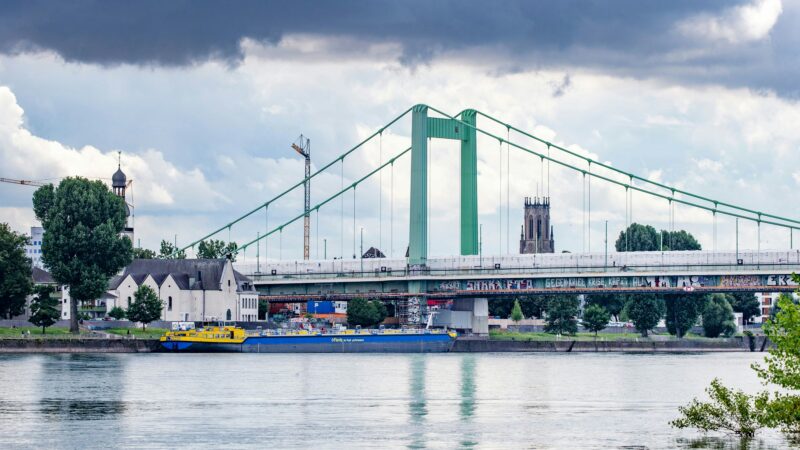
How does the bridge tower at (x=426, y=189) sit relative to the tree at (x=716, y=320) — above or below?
above

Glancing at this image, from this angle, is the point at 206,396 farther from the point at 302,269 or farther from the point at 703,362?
the point at 302,269

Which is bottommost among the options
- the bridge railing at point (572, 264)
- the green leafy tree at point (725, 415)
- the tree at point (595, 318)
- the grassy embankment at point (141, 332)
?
the green leafy tree at point (725, 415)

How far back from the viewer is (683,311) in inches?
6909

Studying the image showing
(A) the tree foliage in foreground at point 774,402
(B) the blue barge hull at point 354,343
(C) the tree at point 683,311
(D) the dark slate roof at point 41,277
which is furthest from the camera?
(C) the tree at point 683,311

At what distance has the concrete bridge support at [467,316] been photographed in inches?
5994

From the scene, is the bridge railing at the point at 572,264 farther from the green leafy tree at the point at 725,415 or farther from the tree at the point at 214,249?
the green leafy tree at the point at 725,415

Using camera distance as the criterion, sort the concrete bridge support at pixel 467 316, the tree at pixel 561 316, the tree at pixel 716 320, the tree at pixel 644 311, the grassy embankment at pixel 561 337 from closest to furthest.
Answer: the concrete bridge support at pixel 467 316, the grassy embankment at pixel 561 337, the tree at pixel 644 311, the tree at pixel 561 316, the tree at pixel 716 320

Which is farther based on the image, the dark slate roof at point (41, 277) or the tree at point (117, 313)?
the dark slate roof at point (41, 277)

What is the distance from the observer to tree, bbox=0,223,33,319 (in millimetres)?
124625

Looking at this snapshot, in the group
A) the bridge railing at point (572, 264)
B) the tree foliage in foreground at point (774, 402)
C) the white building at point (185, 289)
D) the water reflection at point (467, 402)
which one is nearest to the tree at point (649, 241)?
the bridge railing at point (572, 264)

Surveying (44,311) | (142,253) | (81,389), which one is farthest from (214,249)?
(81,389)

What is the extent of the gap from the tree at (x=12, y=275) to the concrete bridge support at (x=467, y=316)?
41.3 meters

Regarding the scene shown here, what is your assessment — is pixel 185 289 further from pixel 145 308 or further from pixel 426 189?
pixel 426 189

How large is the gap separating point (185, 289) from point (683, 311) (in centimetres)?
5674
